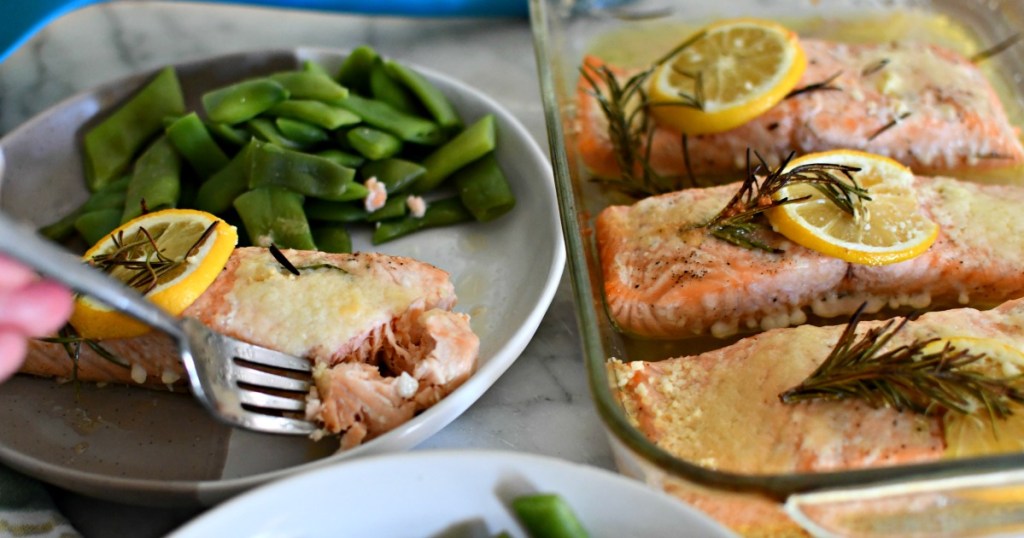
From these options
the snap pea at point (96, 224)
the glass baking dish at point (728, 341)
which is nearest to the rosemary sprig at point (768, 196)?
the glass baking dish at point (728, 341)

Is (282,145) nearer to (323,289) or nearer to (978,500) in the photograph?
(323,289)

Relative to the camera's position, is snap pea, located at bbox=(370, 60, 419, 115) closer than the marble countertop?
Yes

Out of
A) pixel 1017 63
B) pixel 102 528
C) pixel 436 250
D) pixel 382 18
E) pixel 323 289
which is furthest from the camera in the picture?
pixel 382 18

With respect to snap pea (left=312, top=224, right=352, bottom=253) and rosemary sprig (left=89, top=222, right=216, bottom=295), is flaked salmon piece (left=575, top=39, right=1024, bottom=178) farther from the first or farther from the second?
rosemary sprig (left=89, top=222, right=216, bottom=295)

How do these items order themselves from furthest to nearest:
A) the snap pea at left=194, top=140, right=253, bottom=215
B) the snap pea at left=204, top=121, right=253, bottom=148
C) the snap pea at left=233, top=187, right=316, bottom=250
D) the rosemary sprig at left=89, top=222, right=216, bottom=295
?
1. the snap pea at left=204, top=121, right=253, bottom=148
2. the snap pea at left=194, top=140, right=253, bottom=215
3. the snap pea at left=233, top=187, right=316, bottom=250
4. the rosemary sprig at left=89, top=222, right=216, bottom=295

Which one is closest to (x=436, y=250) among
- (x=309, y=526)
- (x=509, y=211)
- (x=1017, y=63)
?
(x=509, y=211)

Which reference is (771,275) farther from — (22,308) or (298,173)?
(22,308)

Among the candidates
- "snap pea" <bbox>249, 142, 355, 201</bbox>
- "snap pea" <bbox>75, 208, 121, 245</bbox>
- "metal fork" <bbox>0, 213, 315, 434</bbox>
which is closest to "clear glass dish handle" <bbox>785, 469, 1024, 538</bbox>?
"metal fork" <bbox>0, 213, 315, 434</bbox>
